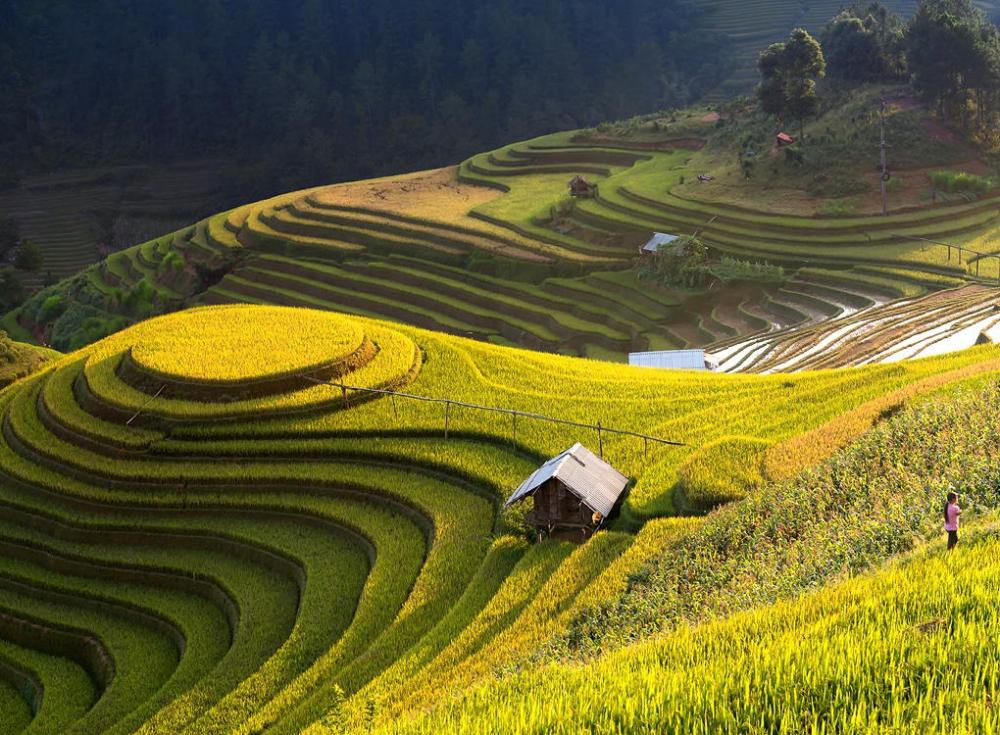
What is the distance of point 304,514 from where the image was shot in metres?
16.5

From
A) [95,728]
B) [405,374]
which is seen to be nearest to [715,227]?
[405,374]

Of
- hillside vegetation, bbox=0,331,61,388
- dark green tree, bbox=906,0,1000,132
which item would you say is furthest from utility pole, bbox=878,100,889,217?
hillside vegetation, bbox=0,331,61,388

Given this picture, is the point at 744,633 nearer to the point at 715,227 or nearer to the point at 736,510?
the point at 736,510

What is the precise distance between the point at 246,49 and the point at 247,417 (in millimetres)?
83561

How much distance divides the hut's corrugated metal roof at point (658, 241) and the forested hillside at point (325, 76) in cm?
4818

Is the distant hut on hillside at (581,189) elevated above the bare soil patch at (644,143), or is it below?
below

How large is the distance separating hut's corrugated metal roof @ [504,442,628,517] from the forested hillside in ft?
230

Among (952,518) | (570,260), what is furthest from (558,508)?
(570,260)

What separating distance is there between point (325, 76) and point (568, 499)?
85.5 metres

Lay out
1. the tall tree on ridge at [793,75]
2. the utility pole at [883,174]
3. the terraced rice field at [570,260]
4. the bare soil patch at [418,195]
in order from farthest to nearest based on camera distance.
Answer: the bare soil patch at [418,195] < the tall tree on ridge at [793,75] < the utility pole at [883,174] < the terraced rice field at [570,260]

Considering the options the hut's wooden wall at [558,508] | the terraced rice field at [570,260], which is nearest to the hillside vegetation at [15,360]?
the hut's wooden wall at [558,508]

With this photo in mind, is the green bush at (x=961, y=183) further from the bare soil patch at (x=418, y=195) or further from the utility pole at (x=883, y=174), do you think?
the bare soil patch at (x=418, y=195)

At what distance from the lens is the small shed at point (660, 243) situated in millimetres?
36406

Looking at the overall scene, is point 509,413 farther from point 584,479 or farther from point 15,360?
point 15,360
